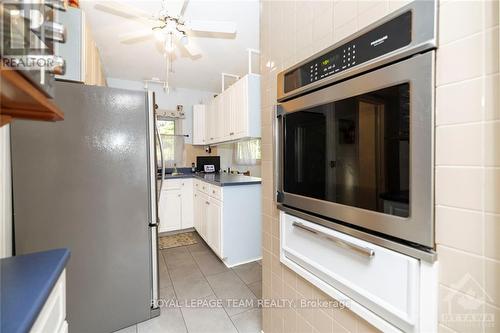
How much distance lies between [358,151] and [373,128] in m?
0.10

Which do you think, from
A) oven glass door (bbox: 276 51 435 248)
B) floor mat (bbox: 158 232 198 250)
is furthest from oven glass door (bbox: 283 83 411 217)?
floor mat (bbox: 158 232 198 250)

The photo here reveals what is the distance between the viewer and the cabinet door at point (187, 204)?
3.49m

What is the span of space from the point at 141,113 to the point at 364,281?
1631 mm

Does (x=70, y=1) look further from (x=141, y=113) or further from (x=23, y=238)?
(x=23, y=238)

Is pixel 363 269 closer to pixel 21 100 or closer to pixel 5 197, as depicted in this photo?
pixel 21 100

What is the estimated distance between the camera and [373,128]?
0.75 meters

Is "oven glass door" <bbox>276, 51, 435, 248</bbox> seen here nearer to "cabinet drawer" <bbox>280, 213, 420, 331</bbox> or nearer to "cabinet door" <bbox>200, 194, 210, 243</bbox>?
"cabinet drawer" <bbox>280, 213, 420, 331</bbox>

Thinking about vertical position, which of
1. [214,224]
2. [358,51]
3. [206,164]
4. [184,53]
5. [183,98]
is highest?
[184,53]

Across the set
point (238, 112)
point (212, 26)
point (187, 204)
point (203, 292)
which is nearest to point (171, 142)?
point (187, 204)

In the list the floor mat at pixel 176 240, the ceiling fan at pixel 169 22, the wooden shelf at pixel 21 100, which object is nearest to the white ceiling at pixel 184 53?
the ceiling fan at pixel 169 22

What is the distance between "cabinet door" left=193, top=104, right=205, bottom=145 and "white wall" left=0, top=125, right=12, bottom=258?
9.23 feet

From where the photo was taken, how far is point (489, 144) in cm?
53

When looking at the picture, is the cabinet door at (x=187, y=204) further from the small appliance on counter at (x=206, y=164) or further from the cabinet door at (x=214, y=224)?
the cabinet door at (x=214, y=224)

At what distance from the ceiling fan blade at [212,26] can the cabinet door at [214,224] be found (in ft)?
5.45
